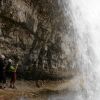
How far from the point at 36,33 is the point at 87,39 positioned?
5043 mm

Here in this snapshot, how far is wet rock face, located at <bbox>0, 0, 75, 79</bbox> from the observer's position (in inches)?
655

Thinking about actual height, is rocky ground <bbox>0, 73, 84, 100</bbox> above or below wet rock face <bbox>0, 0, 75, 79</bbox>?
below

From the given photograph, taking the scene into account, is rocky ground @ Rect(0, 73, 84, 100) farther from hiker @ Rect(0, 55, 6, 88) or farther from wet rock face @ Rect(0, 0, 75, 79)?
wet rock face @ Rect(0, 0, 75, 79)

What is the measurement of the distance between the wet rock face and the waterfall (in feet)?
1.88

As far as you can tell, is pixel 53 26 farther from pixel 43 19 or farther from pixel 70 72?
→ pixel 70 72

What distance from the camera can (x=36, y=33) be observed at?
17.9 m

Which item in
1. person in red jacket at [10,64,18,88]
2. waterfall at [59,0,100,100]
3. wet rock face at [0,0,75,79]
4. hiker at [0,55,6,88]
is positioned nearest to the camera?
hiker at [0,55,6,88]

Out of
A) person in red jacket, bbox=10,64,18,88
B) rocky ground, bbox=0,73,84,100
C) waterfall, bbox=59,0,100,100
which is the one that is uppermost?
waterfall, bbox=59,0,100,100

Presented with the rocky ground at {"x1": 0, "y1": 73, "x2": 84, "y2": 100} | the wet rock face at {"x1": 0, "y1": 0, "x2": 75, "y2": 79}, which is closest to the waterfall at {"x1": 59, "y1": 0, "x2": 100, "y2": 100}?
the wet rock face at {"x1": 0, "y1": 0, "x2": 75, "y2": 79}

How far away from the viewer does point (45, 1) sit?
60.3 feet

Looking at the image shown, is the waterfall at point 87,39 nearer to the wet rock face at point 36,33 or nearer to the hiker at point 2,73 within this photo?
the wet rock face at point 36,33

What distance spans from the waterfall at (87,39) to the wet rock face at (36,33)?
0.57 m

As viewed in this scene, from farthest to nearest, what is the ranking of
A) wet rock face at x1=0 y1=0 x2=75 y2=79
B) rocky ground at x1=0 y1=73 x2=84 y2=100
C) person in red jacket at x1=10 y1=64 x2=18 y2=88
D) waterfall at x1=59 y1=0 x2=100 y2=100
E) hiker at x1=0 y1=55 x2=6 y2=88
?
1. waterfall at x1=59 y1=0 x2=100 y2=100
2. wet rock face at x1=0 y1=0 x2=75 y2=79
3. person in red jacket at x1=10 y1=64 x2=18 y2=88
4. hiker at x1=0 y1=55 x2=6 y2=88
5. rocky ground at x1=0 y1=73 x2=84 y2=100

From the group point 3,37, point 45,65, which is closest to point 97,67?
point 45,65
